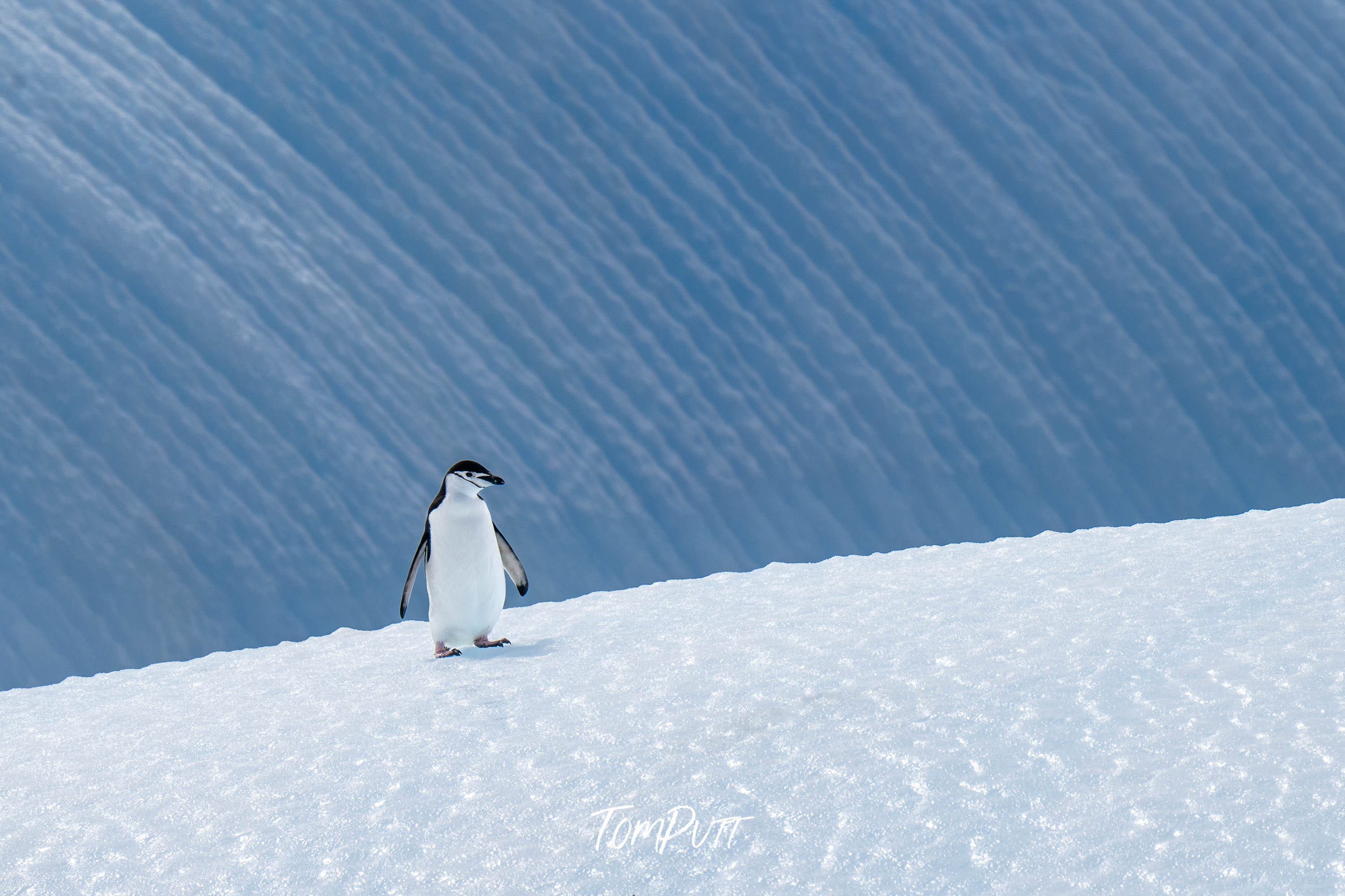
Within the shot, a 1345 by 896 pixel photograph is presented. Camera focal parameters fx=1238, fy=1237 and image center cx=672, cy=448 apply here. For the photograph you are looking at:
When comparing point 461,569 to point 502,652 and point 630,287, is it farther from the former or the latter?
point 630,287

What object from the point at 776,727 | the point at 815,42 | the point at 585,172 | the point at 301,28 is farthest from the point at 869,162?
the point at 776,727

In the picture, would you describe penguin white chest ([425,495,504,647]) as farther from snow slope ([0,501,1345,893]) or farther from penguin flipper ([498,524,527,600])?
penguin flipper ([498,524,527,600])

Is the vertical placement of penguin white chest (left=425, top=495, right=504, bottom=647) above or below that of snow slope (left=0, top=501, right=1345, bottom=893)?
above

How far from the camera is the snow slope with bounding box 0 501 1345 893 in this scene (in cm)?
201

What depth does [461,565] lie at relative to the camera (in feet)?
11.7

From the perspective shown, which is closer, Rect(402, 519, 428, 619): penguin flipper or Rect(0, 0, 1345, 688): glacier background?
Rect(402, 519, 428, 619): penguin flipper

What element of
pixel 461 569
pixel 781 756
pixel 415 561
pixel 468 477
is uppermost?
pixel 468 477

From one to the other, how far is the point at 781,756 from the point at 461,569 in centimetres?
146

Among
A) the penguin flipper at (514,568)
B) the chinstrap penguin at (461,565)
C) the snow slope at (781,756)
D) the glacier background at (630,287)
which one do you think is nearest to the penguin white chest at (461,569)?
the chinstrap penguin at (461,565)

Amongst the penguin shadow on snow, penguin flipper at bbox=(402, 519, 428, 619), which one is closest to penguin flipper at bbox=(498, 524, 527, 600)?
penguin flipper at bbox=(402, 519, 428, 619)

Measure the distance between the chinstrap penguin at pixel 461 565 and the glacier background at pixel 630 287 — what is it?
193 cm

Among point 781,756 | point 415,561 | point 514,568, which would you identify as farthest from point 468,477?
point 781,756

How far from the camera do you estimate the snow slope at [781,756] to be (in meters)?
2.01

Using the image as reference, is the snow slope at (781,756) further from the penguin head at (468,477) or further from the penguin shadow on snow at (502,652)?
the penguin head at (468,477)
